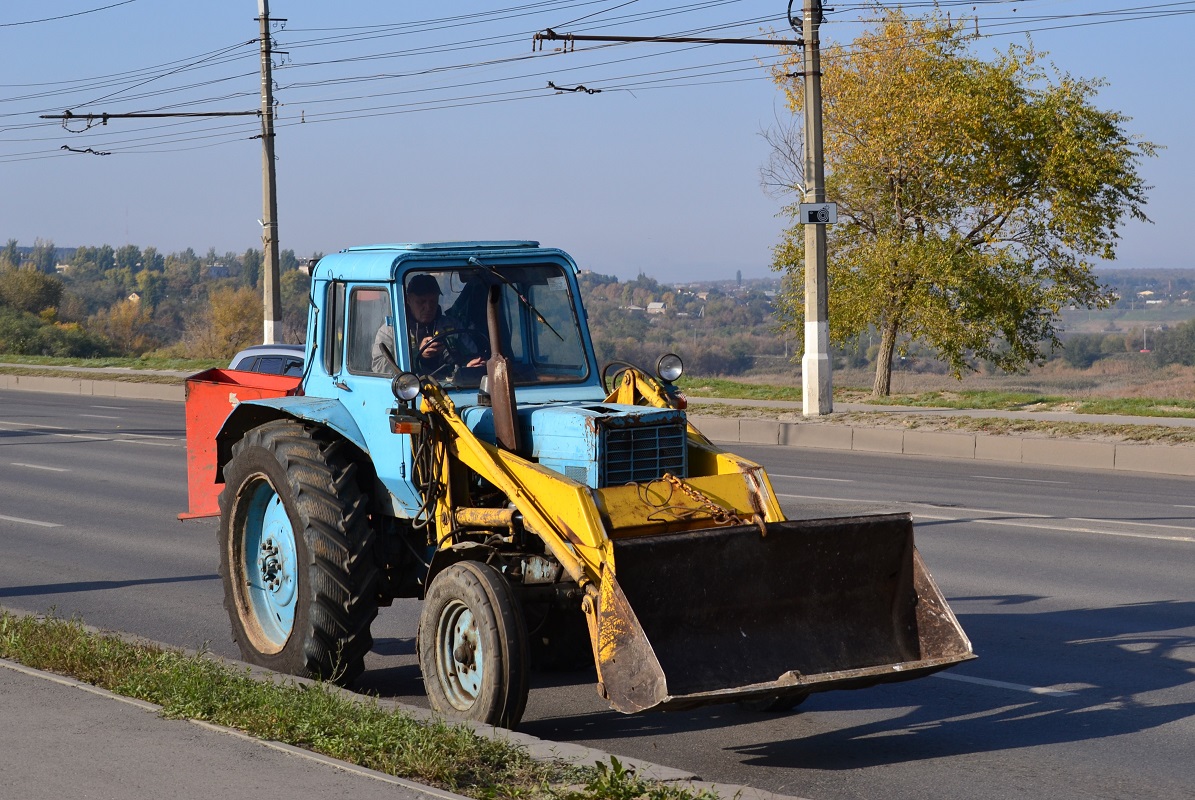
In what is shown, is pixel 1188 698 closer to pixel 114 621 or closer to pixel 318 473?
pixel 318 473

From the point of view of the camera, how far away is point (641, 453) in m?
6.23

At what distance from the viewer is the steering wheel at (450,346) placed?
680cm

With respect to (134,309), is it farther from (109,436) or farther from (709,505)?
(709,505)

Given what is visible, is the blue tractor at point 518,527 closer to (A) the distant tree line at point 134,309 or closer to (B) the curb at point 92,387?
(A) the distant tree line at point 134,309

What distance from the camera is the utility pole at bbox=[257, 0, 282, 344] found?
3123 centimetres

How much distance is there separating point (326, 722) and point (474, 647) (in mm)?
795

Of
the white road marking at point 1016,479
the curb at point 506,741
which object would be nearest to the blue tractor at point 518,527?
the curb at point 506,741

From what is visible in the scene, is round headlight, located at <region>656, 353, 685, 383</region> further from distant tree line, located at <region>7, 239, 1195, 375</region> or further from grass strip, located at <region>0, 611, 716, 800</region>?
distant tree line, located at <region>7, 239, 1195, 375</region>

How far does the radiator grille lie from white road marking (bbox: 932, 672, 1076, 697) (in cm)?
172

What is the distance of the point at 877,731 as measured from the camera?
20.6 ft

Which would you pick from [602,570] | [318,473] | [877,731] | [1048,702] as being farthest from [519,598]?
[1048,702]

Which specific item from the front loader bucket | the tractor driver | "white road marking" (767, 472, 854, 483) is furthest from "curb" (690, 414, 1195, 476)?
the tractor driver

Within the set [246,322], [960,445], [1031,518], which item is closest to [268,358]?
[1031,518]

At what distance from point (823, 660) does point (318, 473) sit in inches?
102
